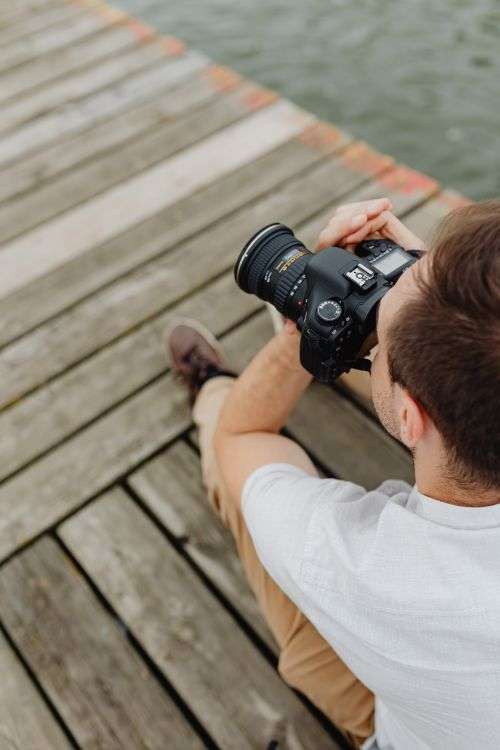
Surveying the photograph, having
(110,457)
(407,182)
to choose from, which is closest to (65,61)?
(407,182)

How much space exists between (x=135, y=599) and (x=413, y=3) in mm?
4819

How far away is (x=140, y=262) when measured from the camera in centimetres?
231

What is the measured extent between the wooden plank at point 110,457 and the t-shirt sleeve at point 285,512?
65 cm

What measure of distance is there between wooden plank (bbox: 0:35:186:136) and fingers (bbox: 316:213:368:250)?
1968 millimetres

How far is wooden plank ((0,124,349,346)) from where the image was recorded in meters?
2.21

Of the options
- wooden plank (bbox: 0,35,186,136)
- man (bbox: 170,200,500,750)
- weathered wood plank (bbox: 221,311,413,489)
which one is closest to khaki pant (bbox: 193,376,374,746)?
man (bbox: 170,200,500,750)

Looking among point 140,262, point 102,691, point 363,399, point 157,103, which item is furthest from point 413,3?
point 102,691

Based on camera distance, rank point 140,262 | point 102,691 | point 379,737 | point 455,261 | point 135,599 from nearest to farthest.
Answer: point 455,261
point 379,737
point 102,691
point 135,599
point 140,262

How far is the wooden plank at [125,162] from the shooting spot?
252cm

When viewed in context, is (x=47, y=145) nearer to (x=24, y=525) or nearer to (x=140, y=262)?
(x=140, y=262)

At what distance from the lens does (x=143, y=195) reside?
254 centimetres

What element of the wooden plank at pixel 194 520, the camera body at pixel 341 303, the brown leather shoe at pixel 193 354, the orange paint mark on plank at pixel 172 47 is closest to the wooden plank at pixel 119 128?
the orange paint mark on plank at pixel 172 47

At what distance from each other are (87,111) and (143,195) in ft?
2.31

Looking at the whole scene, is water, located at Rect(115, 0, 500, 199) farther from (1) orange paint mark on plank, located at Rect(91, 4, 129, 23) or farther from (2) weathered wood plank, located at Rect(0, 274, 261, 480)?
(2) weathered wood plank, located at Rect(0, 274, 261, 480)
